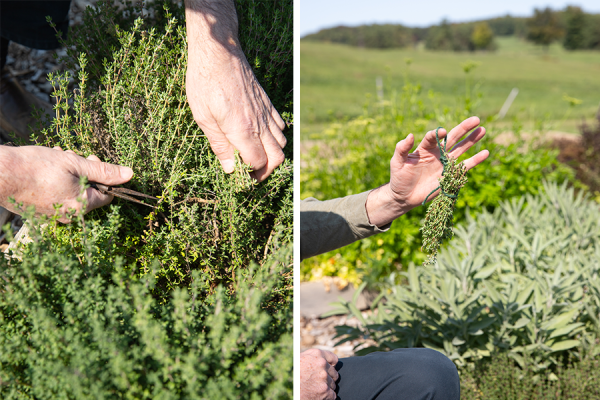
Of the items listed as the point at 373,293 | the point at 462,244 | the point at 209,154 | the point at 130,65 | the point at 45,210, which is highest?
the point at 130,65

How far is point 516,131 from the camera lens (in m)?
3.74

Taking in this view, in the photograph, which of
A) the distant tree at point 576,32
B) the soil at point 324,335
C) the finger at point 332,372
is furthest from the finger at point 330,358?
the distant tree at point 576,32

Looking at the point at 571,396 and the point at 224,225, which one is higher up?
the point at 224,225

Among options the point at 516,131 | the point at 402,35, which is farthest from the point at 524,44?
the point at 516,131

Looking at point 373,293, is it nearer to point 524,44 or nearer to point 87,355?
point 87,355

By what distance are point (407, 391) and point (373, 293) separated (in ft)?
6.39

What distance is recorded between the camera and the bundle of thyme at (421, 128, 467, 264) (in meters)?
1.44

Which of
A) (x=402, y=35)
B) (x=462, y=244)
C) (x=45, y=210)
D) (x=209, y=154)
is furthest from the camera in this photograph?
(x=402, y=35)

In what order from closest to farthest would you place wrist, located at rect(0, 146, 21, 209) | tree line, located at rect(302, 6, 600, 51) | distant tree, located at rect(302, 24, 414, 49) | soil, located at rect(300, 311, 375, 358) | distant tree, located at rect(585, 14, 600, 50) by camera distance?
1. wrist, located at rect(0, 146, 21, 209)
2. soil, located at rect(300, 311, 375, 358)
3. distant tree, located at rect(302, 24, 414, 49)
4. tree line, located at rect(302, 6, 600, 51)
5. distant tree, located at rect(585, 14, 600, 50)

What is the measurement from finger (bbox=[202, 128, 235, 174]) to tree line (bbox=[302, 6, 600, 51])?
35.9 metres

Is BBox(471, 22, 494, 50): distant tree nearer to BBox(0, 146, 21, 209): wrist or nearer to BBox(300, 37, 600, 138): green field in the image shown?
BBox(300, 37, 600, 138): green field

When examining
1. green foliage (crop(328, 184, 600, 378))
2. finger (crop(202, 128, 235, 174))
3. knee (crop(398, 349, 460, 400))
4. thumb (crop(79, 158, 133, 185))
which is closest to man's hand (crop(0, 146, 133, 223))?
thumb (crop(79, 158, 133, 185))

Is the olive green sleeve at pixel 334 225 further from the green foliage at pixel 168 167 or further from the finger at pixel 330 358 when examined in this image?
the finger at pixel 330 358

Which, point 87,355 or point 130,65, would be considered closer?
point 87,355
